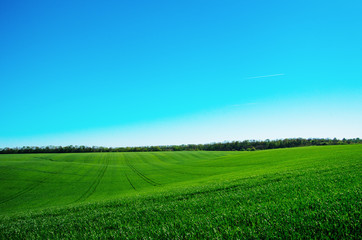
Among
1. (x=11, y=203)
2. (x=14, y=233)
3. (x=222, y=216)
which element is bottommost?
(x=11, y=203)

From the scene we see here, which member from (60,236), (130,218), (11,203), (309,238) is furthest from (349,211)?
(11,203)

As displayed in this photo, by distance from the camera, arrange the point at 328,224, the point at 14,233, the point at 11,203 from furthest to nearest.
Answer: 1. the point at 11,203
2. the point at 14,233
3. the point at 328,224

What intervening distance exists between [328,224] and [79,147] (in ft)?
532

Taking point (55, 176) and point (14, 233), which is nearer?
point (14, 233)

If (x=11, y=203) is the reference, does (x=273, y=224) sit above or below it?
above

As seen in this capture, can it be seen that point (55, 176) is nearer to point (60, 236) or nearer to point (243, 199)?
point (60, 236)

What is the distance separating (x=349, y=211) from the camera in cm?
426

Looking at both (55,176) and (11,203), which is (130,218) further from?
(55,176)

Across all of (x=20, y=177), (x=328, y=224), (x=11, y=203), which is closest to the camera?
(x=328, y=224)

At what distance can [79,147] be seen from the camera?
138 m

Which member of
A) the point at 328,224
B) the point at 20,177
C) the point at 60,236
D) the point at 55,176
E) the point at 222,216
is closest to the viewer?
the point at 328,224

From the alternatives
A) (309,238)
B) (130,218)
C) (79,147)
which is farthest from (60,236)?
(79,147)

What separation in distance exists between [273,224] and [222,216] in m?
1.52

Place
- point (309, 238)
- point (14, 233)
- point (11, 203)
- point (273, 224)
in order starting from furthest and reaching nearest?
point (11, 203) < point (14, 233) < point (273, 224) < point (309, 238)
